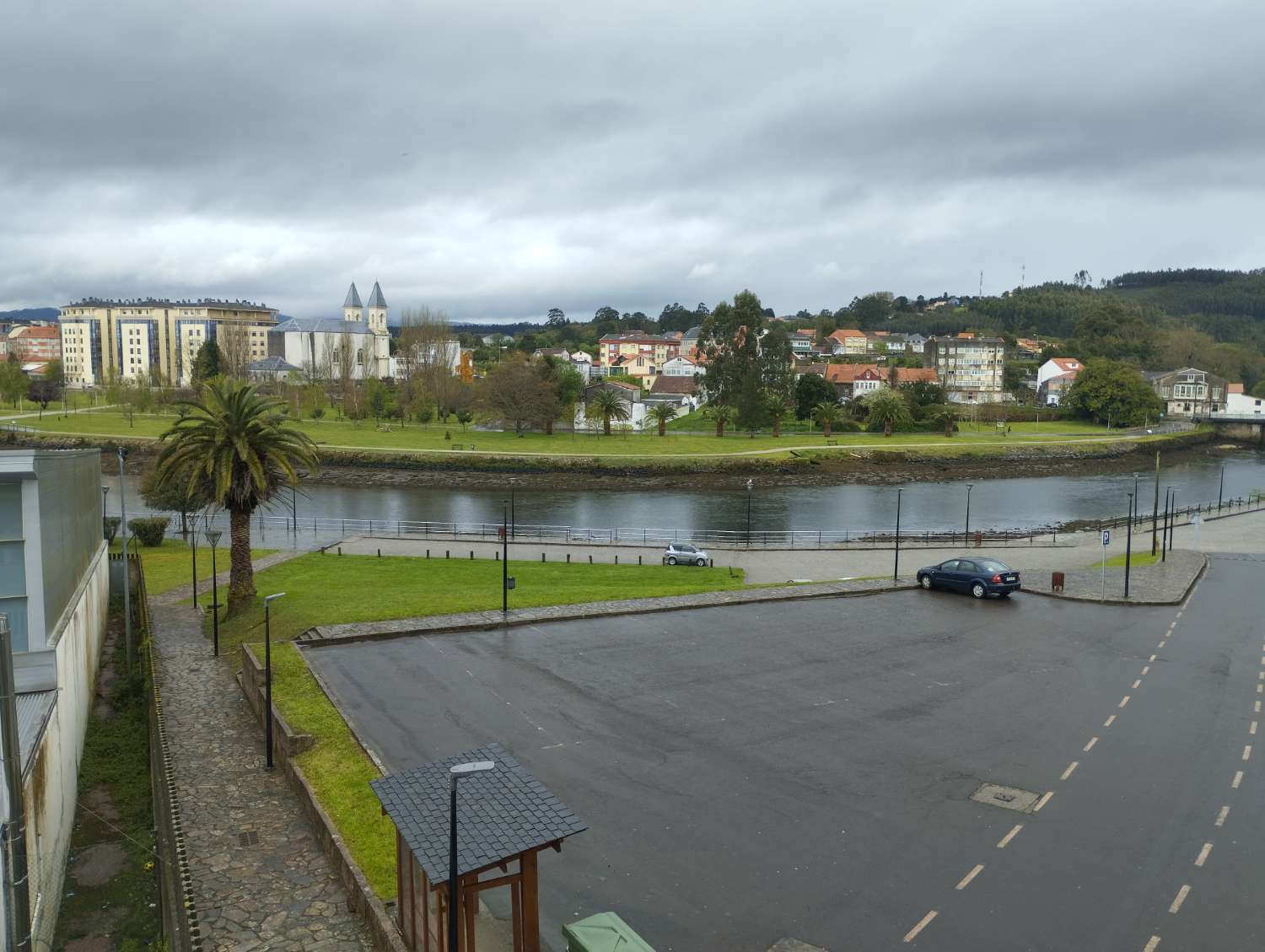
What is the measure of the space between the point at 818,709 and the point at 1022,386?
503 ft

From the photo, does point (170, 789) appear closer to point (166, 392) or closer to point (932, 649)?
point (932, 649)

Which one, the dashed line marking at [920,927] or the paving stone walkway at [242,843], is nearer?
the dashed line marking at [920,927]

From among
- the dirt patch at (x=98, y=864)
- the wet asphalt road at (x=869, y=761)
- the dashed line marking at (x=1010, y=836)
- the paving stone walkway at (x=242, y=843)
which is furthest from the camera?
the dirt patch at (x=98, y=864)

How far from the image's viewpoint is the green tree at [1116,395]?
121 meters

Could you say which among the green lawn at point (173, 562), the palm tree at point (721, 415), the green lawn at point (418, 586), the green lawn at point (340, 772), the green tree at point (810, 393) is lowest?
the green lawn at point (173, 562)

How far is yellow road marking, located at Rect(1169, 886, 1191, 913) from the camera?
12.0 meters

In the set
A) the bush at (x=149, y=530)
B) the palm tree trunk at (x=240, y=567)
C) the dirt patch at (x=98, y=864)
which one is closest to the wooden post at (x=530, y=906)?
the dirt patch at (x=98, y=864)

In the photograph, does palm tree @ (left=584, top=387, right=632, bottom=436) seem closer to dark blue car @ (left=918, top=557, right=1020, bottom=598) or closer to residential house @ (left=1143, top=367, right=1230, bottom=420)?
dark blue car @ (left=918, top=557, right=1020, bottom=598)

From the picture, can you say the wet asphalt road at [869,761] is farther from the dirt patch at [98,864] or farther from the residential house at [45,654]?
the residential house at [45,654]

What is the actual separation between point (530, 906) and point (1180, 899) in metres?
8.76

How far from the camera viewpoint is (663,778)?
1591 cm

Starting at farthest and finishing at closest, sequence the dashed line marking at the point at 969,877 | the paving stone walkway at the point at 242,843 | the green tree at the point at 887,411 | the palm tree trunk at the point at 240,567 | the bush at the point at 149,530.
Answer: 1. the green tree at the point at 887,411
2. the bush at the point at 149,530
3. the palm tree trunk at the point at 240,567
4. the dashed line marking at the point at 969,877
5. the paving stone walkway at the point at 242,843

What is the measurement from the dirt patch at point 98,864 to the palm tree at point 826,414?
90.7 m

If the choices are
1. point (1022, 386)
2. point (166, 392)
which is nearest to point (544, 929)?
point (166, 392)
